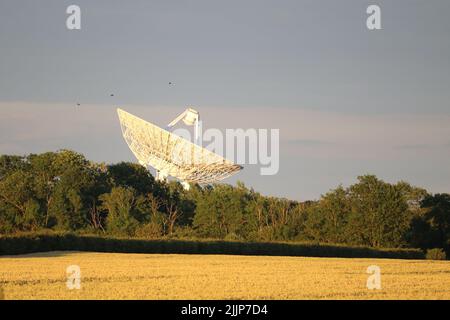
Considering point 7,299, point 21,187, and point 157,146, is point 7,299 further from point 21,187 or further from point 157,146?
point 21,187

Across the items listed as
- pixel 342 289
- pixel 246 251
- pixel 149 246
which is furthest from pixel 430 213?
pixel 342 289

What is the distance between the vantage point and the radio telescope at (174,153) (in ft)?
273

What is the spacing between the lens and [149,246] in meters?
73.6

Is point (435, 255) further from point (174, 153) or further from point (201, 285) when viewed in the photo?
point (201, 285)

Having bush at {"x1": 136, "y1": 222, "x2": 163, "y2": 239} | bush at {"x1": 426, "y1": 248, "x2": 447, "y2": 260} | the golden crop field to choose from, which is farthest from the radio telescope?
the golden crop field

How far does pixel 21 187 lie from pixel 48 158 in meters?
12.7

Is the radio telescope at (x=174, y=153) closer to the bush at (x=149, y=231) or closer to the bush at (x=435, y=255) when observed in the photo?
the bush at (x=149, y=231)

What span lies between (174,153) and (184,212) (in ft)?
114

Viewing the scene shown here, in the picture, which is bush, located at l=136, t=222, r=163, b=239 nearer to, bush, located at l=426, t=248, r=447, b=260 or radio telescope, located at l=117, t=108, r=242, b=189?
radio telescope, located at l=117, t=108, r=242, b=189

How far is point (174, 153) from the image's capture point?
86.1 meters

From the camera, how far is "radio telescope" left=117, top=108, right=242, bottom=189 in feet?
273

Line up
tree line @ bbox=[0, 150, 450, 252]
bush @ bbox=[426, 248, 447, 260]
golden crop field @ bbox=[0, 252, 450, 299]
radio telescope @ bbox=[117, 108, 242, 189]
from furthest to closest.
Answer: tree line @ bbox=[0, 150, 450, 252], bush @ bbox=[426, 248, 447, 260], radio telescope @ bbox=[117, 108, 242, 189], golden crop field @ bbox=[0, 252, 450, 299]

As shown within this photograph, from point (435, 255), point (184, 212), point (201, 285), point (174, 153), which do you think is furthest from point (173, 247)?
point (184, 212)

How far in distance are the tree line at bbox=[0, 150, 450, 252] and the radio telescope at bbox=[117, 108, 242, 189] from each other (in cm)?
768
